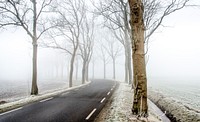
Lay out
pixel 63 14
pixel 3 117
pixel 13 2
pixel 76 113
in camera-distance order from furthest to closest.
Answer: pixel 63 14 < pixel 13 2 < pixel 76 113 < pixel 3 117

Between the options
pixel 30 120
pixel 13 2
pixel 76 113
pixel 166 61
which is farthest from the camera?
pixel 166 61

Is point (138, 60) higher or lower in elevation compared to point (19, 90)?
higher

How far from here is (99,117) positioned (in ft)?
30.7

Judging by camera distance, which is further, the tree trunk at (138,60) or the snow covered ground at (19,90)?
A: the snow covered ground at (19,90)

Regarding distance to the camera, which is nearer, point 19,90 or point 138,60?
point 138,60

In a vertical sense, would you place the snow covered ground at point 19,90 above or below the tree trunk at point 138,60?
below

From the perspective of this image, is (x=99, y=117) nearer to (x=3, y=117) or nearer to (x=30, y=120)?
(x=30, y=120)

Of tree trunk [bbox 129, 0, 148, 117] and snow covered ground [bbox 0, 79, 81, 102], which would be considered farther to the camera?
snow covered ground [bbox 0, 79, 81, 102]

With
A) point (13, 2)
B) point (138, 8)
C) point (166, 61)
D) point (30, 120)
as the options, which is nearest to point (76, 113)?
point (30, 120)

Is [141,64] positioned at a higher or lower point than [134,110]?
higher

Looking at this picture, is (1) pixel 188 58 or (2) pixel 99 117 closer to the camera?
(2) pixel 99 117

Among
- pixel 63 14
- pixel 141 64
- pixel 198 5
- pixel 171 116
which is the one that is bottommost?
pixel 171 116

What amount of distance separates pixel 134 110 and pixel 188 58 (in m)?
184

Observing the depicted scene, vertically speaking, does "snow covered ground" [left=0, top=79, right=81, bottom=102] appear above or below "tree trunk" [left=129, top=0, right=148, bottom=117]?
below
